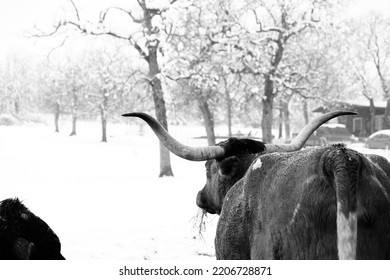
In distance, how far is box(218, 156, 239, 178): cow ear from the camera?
157 inches

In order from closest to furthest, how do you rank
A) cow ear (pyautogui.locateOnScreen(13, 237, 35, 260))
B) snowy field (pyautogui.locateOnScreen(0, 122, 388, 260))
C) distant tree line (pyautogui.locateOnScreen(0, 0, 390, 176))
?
cow ear (pyautogui.locateOnScreen(13, 237, 35, 260)), snowy field (pyautogui.locateOnScreen(0, 122, 388, 260)), distant tree line (pyautogui.locateOnScreen(0, 0, 390, 176))

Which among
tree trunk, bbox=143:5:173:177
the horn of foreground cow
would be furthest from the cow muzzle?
tree trunk, bbox=143:5:173:177

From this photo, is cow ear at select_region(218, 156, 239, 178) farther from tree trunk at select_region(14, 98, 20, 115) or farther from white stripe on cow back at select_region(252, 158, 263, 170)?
tree trunk at select_region(14, 98, 20, 115)

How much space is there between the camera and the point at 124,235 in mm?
8320

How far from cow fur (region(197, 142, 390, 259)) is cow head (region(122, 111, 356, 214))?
0.87 metres

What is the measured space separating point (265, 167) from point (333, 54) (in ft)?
76.6

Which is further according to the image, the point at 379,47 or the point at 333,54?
the point at 333,54

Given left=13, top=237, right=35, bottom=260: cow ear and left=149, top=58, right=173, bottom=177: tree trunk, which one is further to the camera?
left=149, top=58, right=173, bottom=177: tree trunk

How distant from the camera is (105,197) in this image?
12453 millimetres

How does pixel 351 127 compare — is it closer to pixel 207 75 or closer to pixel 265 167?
pixel 207 75

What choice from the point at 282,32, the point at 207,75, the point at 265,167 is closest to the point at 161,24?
the point at 207,75

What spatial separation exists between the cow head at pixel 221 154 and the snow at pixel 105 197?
1.90 ft

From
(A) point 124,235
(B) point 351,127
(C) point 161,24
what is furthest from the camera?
(B) point 351,127

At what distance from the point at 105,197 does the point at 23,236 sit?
1019 cm
